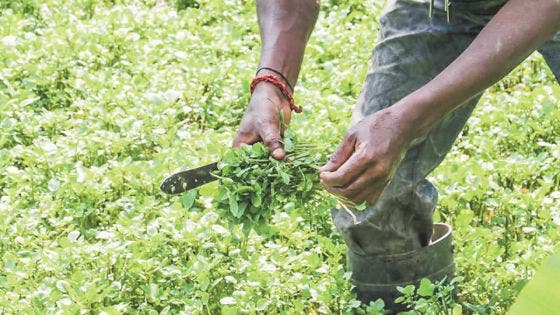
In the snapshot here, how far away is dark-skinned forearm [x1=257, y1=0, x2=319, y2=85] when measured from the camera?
313cm

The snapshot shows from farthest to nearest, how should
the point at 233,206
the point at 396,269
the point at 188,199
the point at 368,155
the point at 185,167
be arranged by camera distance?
the point at 185,167, the point at 396,269, the point at 188,199, the point at 233,206, the point at 368,155

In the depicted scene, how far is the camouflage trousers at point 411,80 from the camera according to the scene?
122 inches

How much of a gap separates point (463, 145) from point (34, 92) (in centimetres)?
235

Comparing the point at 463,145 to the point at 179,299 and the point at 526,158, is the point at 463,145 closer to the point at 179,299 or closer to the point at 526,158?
the point at 526,158

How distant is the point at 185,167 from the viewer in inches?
161

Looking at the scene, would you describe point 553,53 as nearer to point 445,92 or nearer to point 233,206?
point 445,92

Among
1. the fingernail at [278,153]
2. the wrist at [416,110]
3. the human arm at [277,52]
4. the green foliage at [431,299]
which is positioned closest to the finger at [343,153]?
the wrist at [416,110]

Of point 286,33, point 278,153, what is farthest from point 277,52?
point 278,153

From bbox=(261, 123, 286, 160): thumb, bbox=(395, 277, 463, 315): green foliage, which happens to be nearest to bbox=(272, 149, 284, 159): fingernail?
bbox=(261, 123, 286, 160): thumb

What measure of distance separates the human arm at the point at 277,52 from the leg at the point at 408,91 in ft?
0.86

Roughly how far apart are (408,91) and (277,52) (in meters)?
0.44

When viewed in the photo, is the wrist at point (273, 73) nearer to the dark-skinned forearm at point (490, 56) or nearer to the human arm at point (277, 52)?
the human arm at point (277, 52)

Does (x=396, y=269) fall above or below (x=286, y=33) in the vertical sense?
below

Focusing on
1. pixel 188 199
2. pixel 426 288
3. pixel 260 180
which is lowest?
pixel 426 288
